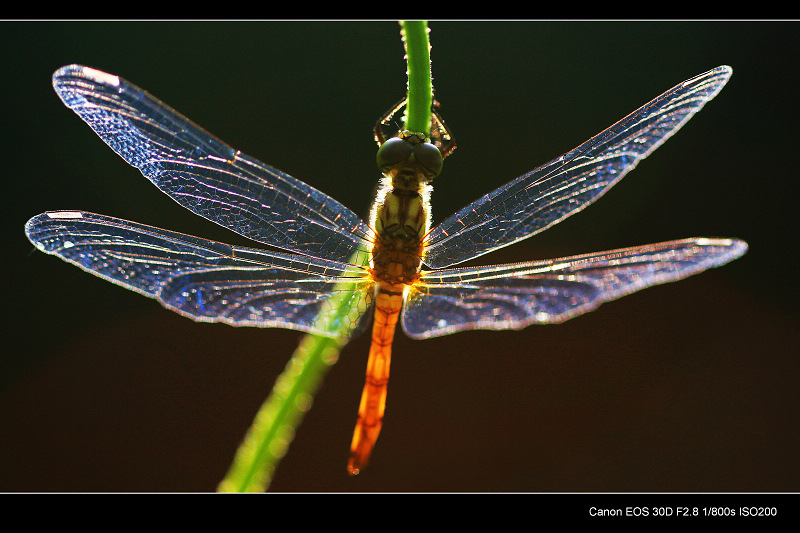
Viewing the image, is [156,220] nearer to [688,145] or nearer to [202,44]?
[202,44]

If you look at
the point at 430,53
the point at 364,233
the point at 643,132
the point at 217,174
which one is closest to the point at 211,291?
the point at 217,174

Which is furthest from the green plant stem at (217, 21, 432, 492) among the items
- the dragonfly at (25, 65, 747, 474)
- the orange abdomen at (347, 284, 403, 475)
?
the orange abdomen at (347, 284, 403, 475)

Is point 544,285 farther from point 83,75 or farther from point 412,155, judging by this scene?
point 83,75

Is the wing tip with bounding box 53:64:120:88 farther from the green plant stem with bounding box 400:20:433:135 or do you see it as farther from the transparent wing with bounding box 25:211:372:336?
the green plant stem with bounding box 400:20:433:135

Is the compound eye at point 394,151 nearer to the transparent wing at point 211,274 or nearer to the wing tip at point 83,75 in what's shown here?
the transparent wing at point 211,274

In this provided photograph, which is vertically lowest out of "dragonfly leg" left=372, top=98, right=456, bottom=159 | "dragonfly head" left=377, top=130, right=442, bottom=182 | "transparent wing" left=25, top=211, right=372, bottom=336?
"transparent wing" left=25, top=211, right=372, bottom=336

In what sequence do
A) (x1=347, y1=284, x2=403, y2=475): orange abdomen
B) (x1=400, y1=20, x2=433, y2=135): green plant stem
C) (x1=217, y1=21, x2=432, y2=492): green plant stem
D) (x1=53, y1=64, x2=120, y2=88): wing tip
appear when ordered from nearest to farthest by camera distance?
(x1=400, y1=20, x2=433, y2=135): green plant stem → (x1=53, y1=64, x2=120, y2=88): wing tip → (x1=217, y1=21, x2=432, y2=492): green plant stem → (x1=347, y1=284, x2=403, y2=475): orange abdomen

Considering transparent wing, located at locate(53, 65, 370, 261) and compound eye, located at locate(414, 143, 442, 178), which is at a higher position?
compound eye, located at locate(414, 143, 442, 178)

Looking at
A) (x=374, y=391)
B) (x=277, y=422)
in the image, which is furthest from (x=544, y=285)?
(x=277, y=422)
